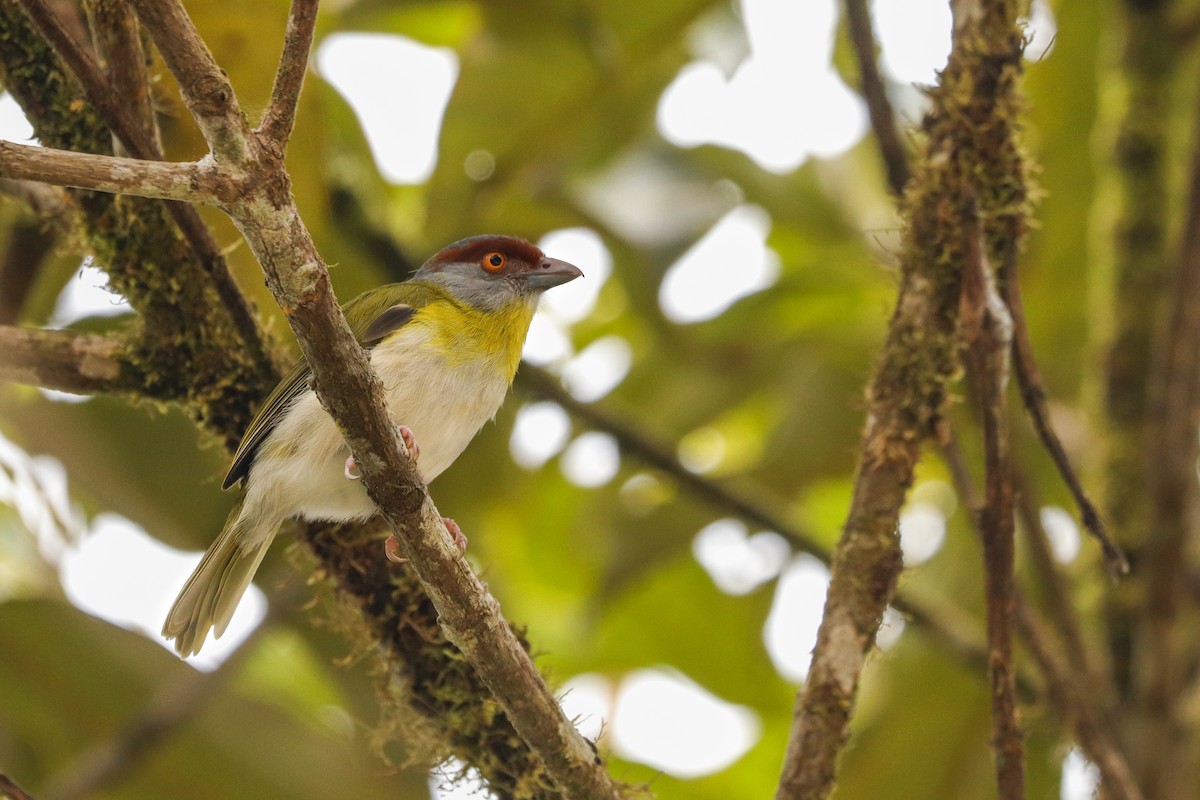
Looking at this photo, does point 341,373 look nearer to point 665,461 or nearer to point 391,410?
point 391,410

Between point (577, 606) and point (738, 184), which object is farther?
point (577, 606)

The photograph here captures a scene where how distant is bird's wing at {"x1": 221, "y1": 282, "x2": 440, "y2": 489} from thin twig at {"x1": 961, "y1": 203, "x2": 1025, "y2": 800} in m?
1.41

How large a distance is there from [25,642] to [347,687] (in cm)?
95

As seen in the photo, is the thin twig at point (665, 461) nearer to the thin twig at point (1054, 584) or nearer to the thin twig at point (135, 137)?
the thin twig at point (1054, 584)

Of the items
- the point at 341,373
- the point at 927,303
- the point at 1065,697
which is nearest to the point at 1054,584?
the point at 1065,697

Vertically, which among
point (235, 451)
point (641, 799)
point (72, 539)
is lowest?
point (641, 799)

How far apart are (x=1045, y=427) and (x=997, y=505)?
0.20m

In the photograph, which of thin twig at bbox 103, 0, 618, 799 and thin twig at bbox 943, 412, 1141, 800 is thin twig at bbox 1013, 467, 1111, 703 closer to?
thin twig at bbox 943, 412, 1141, 800

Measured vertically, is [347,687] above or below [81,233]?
below

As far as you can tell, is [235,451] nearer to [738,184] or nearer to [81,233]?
[81,233]

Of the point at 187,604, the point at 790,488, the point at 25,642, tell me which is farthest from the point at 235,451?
the point at 790,488

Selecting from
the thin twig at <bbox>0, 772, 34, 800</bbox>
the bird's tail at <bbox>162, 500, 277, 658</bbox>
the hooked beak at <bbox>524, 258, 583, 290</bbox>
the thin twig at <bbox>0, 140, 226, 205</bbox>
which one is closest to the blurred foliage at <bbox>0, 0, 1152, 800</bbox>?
the bird's tail at <bbox>162, 500, 277, 658</bbox>

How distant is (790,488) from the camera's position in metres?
4.60

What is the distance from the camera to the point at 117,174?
1795 millimetres
